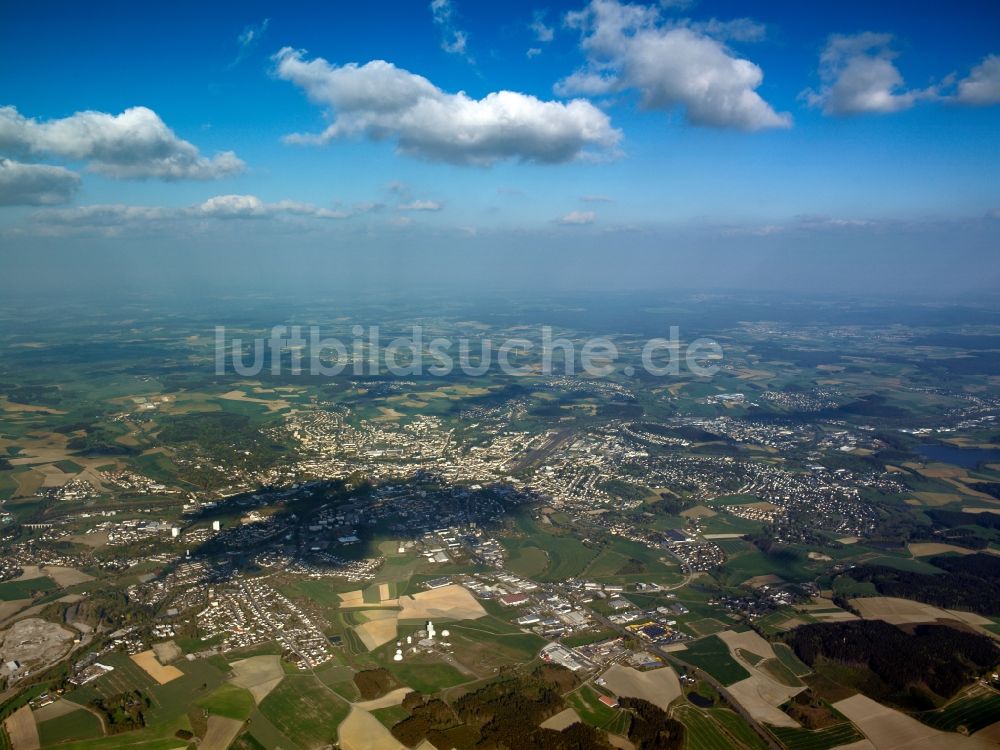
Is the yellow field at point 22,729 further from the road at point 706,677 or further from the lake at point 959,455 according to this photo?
the lake at point 959,455

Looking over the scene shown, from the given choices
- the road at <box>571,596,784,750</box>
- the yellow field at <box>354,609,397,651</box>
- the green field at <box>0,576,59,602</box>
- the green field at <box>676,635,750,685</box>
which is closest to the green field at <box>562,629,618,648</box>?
the road at <box>571,596,784,750</box>

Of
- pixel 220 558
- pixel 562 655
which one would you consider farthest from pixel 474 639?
pixel 220 558

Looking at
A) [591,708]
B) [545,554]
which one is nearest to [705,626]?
[591,708]

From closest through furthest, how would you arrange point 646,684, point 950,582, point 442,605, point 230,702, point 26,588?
point 230,702
point 646,684
point 442,605
point 26,588
point 950,582

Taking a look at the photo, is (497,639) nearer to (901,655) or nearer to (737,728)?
(737,728)

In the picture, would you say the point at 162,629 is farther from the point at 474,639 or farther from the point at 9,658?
the point at 474,639

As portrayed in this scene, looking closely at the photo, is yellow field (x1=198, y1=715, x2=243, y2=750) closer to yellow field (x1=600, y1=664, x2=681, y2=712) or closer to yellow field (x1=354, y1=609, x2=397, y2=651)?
yellow field (x1=354, y1=609, x2=397, y2=651)
